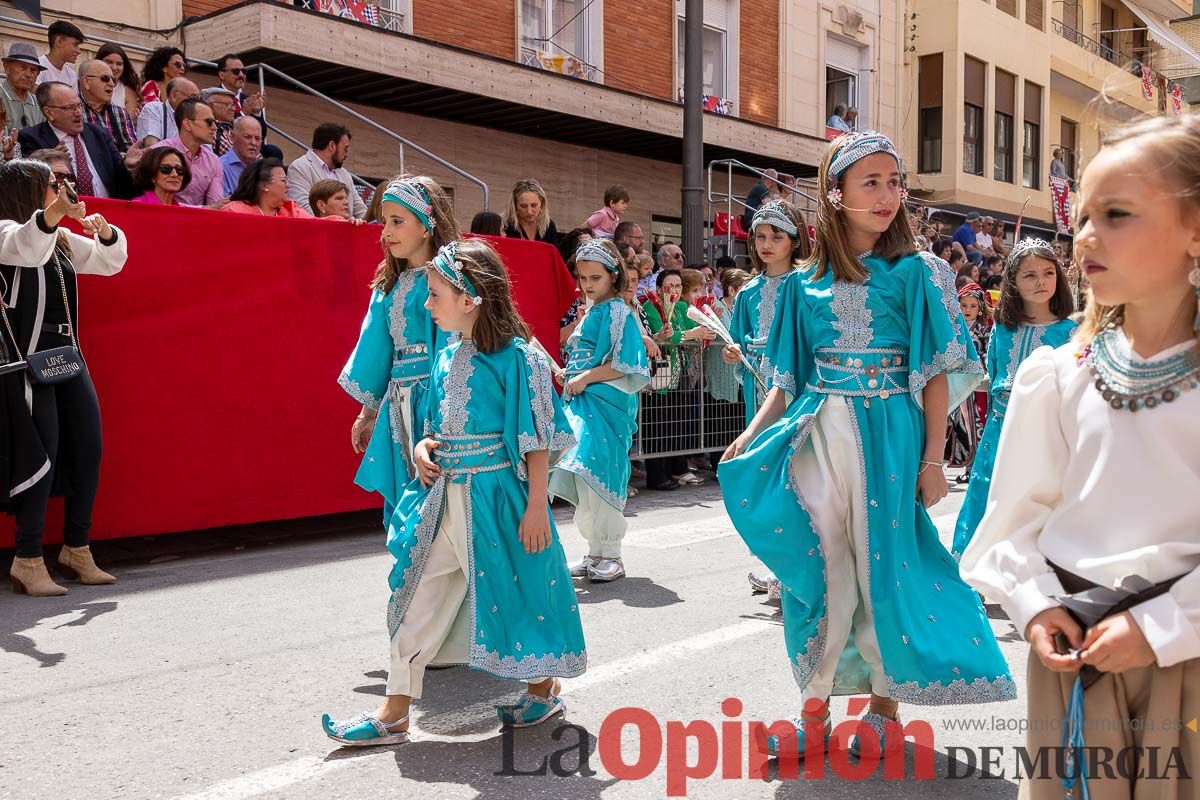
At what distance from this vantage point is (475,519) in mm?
3744

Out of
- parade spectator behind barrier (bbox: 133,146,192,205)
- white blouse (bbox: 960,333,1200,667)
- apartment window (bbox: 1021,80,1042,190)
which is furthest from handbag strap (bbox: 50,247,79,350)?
apartment window (bbox: 1021,80,1042,190)

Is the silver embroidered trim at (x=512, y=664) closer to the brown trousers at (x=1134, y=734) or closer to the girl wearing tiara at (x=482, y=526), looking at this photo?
the girl wearing tiara at (x=482, y=526)

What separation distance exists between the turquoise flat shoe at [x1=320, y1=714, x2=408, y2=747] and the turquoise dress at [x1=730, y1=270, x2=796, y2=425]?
133 inches

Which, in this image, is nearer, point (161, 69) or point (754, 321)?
point (754, 321)

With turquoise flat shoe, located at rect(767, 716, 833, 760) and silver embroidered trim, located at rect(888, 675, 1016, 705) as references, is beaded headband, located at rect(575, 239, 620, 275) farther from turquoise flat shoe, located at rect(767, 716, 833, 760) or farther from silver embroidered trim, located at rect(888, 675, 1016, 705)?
silver embroidered trim, located at rect(888, 675, 1016, 705)

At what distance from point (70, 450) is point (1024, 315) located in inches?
202

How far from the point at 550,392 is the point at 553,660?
35.0 inches

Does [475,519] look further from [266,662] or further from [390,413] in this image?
[266,662]

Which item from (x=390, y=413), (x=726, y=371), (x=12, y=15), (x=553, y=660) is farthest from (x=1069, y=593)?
(x=12, y=15)

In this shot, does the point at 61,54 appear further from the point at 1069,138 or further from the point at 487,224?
the point at 1069,138

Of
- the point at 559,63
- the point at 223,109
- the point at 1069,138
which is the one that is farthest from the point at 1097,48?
the point at 223,109

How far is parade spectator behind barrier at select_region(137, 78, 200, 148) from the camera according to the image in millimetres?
8805

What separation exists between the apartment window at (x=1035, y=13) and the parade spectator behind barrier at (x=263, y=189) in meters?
24.9

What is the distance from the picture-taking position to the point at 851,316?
11.9ft
